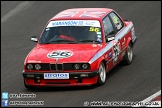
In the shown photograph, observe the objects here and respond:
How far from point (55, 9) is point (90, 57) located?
9.79 meters

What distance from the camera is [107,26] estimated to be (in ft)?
48.1

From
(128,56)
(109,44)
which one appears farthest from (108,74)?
(128,56)

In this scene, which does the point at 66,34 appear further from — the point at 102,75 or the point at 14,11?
the point at 14,11

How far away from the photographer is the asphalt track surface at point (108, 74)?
1239 centimetres

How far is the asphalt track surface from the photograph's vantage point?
12.4m

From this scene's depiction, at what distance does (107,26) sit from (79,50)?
1.59 metres

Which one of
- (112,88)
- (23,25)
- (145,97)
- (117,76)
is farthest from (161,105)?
(23,25)

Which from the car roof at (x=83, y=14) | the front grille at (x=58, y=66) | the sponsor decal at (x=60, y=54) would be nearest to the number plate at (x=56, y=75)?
the front grille at (x=58, y=66)

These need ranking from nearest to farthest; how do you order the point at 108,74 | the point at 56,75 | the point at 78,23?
1. the point at 56,75
2. the point at 78,23
3. the point at 108,74

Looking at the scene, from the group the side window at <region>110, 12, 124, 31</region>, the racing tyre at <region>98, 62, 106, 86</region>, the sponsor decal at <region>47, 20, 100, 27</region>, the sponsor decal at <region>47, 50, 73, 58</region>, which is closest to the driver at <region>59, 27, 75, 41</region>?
the sponsor decal at <region>47, 20, 100, 27</region>

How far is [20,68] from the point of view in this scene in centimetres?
1550

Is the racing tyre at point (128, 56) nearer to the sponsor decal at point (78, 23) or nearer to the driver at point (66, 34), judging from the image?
the sponsor decal at point (78, 23)

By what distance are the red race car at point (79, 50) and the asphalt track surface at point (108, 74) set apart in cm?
28

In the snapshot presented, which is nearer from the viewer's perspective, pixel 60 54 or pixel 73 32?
pixel 60 54
